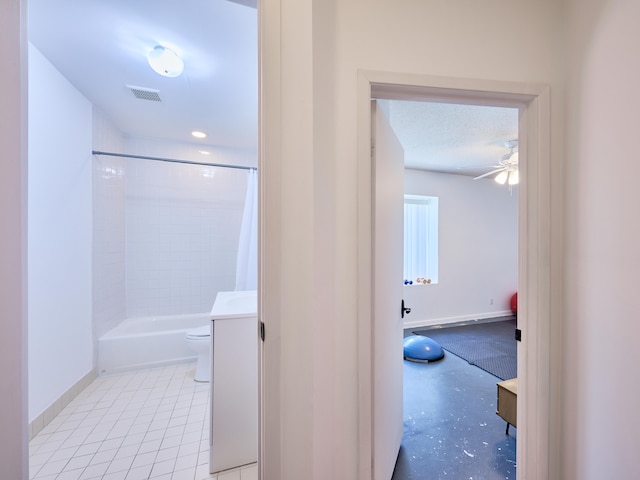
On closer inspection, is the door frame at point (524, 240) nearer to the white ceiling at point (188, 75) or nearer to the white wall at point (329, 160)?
the white wall at point (329, 160)

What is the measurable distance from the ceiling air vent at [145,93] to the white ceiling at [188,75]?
2.1 inches

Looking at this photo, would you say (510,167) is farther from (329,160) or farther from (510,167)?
(329,160)

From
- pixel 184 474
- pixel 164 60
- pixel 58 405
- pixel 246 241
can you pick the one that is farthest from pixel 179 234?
pixel 184 474

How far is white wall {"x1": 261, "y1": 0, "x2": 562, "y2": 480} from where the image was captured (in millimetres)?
815

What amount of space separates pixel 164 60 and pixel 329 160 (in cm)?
149

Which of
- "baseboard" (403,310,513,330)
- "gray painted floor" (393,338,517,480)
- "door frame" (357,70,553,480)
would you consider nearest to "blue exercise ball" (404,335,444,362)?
"gray painted floor" (393,338,517,480)

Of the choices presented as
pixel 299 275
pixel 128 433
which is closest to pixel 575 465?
pixel 299 275

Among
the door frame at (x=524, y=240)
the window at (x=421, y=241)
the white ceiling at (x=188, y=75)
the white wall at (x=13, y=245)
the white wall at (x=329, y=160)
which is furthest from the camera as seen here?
the window at (x=421, y=241)

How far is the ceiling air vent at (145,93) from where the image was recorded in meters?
2.05

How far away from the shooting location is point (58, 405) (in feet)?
6.23

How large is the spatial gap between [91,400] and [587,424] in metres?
3.18

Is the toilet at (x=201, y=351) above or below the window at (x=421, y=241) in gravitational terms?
below

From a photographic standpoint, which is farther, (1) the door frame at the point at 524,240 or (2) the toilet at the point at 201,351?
(2) the toilet at the point at 201,351

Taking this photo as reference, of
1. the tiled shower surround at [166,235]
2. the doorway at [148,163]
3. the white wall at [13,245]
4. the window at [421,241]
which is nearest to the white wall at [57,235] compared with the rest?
the doorway at [148,163]
